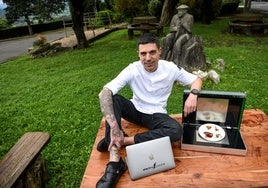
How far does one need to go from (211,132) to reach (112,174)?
4.07 feet

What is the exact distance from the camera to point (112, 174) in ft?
8.26

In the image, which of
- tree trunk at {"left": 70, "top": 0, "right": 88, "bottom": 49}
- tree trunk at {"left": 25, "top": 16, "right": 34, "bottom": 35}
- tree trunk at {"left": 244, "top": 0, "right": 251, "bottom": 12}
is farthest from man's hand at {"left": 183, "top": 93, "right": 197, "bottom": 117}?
tree trunk at {"left": 25, "top": 16, "right": 34, "bottom": 35}

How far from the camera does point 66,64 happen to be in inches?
388

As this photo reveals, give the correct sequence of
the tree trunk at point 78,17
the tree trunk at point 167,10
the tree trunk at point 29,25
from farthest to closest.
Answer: the tree trunk at point 29,25
the tree trunk at point 167,10
the tree trunk at point 78,17

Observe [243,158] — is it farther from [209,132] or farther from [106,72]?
[106,72]

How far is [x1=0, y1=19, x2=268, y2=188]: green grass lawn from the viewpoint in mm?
4359

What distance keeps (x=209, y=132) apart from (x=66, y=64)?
7707 millimetres

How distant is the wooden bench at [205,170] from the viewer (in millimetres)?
2463

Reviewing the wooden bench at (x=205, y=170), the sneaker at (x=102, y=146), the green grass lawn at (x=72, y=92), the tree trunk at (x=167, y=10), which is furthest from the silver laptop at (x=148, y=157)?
the tree trunk at (x=167, y=10)

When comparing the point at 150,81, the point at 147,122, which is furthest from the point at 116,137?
the point at 150,81

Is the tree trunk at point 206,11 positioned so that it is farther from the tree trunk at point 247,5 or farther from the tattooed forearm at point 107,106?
the tattooed forearm at point 107,106

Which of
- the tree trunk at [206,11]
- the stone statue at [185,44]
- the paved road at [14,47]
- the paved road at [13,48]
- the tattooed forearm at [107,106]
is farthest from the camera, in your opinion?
the tree trunk at [206,11]

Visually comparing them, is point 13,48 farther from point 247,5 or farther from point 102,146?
point 102,146

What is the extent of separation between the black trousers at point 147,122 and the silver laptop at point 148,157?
1.08 feet
